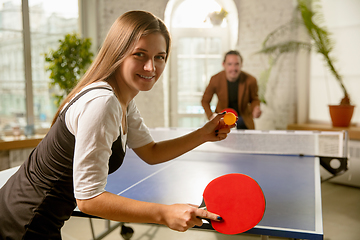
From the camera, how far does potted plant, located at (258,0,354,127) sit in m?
4.50

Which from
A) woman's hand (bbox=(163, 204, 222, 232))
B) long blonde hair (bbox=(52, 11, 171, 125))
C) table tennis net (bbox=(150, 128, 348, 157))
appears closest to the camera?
woman's hand (bbox=(163, 204, 222, 232))

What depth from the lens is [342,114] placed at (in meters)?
4.52

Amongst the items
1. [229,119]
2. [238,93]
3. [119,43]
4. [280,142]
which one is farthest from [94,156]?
[238,93]

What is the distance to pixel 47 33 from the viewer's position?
4996 mm

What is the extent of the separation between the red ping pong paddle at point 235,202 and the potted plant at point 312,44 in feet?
13.3

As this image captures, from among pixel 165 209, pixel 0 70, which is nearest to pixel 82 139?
pixel 165 209

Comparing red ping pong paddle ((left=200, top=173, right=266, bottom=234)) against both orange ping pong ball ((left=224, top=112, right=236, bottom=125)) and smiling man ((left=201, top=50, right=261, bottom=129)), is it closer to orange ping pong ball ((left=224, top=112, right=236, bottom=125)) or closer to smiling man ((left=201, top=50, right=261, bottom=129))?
orange ping pong ball ((left=224, top=112, right=236, bottom=125))

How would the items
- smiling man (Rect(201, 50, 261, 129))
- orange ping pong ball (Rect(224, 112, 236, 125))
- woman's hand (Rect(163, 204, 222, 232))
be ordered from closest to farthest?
1. woman's hand (Rect(163, 204, 222, 232))
2. orange ping pong ball (Rect(224, 112, 236, 125))
3. smiling man (Rect(201, 50, 261, 129))

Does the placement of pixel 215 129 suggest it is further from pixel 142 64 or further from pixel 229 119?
pixel 142 64

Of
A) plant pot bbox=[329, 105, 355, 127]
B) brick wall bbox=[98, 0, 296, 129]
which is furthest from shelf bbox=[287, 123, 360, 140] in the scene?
brick wall bbox=[98, 0, 296, 129]

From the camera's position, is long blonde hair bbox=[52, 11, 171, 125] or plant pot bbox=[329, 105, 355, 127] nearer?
long blonde hair bbox=[52, 11, 171, 125]


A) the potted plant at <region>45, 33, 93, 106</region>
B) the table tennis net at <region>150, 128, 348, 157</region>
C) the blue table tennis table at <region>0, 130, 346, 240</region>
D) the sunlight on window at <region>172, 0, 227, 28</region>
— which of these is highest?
the sunlight on window at <region>172, 0, 227, 28</region>

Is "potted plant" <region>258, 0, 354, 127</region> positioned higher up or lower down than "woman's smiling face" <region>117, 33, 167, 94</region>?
higher up

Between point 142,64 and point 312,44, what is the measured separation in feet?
14.0
